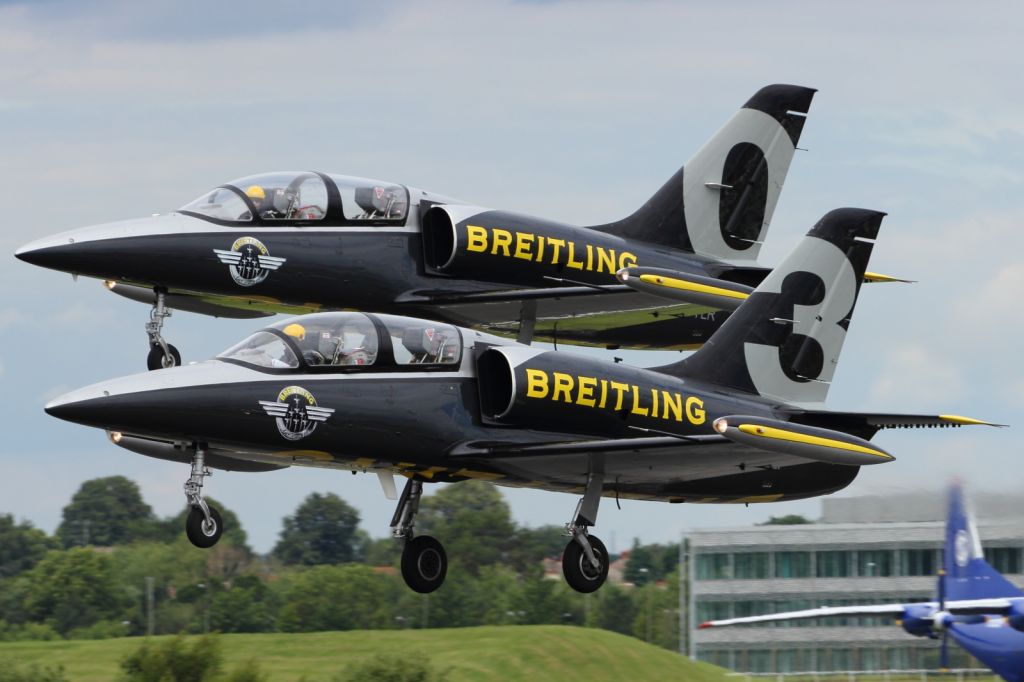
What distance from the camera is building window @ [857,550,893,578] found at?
2761 inches

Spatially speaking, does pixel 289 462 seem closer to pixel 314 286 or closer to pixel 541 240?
pixel 314 286

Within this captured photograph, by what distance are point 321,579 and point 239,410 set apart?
8773cm

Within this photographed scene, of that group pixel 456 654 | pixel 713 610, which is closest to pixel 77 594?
pixel 456 654

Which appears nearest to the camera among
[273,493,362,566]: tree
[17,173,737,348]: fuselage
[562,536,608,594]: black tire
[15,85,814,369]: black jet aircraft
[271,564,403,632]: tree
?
[562,536,608,594]: black tire

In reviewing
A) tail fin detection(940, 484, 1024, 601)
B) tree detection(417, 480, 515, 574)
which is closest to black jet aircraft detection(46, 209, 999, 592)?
tail fin detection(940, 484, 1024, 601)

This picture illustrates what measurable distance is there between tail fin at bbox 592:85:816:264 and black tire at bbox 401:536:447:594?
9263 millimetres

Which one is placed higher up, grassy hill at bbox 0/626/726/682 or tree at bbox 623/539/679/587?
tree at bbox 623/539/679/587

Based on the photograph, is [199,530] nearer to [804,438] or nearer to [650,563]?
[804,438]

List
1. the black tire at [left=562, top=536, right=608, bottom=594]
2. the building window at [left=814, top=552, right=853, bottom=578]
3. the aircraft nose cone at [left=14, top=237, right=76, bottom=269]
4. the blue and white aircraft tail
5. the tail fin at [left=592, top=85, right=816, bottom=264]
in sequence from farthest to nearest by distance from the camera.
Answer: the building window at [left=814, top=552, right=853, bottom=578] → the blue and white aircraft tail → the tail fin at [left=592, top=85, right=816, bottom=264] → the aircraft nose cone at [left=14, top=237, right=76, bottom=269] → the black tire at [left=562, top=536, right=608, bottom=594]

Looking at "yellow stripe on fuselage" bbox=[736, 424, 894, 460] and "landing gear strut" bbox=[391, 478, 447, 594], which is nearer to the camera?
"yellow stripe on fuselage" bbox=[736, 424, 894, 460]

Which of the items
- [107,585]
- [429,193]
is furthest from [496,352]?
[107,585]

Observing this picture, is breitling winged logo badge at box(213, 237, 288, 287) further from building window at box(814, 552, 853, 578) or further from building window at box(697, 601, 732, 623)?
building window at box(697, 601, 732, 623)

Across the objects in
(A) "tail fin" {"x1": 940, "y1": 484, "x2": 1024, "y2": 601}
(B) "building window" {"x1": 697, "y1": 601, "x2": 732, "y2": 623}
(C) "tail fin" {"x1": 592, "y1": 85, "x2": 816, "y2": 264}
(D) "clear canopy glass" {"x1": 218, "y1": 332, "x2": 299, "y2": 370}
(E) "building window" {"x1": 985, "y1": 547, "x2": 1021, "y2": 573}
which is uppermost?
(C) "tail fin" {"x1": 592, "y1": 85, "x2": 816, "y2": 264}

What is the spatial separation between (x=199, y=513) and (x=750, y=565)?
181ft
